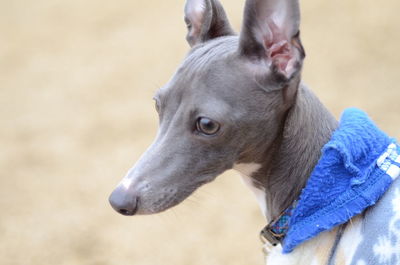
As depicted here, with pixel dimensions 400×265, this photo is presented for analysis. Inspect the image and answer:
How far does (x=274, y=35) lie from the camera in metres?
2.68

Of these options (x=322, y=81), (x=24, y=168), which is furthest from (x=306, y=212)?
(x=322, y=81)

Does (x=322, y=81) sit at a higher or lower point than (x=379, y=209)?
lower

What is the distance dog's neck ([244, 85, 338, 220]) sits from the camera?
2719 mm

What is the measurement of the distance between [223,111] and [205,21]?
0.60m

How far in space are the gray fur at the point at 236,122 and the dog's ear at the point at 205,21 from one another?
25 centimetres

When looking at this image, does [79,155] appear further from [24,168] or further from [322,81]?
[322,81]

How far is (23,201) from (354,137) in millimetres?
4301

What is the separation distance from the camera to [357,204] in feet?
8.36

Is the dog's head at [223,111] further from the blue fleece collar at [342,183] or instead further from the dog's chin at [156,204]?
the blue fleece collar at [342,183]

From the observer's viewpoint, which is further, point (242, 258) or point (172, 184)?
point (242, 258)

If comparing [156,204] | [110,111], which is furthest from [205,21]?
[110,111]

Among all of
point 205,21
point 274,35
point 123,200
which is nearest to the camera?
point 123,200

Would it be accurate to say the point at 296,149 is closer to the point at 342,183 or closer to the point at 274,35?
the point at 342,183

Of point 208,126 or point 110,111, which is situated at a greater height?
point 208,126
